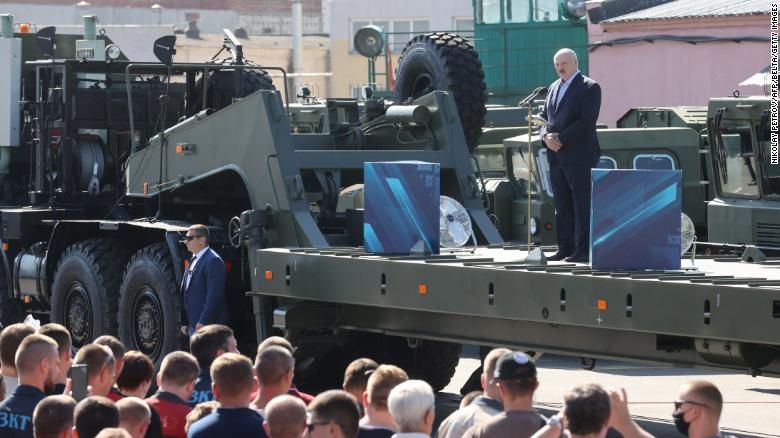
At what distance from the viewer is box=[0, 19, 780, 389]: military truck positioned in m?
9.18

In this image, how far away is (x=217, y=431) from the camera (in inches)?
262

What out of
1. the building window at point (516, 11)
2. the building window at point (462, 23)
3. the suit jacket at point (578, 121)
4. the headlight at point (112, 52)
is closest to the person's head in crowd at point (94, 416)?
the suit jacket at point (578, 121)

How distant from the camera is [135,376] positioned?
780cm

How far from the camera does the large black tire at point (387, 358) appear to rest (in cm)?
1316

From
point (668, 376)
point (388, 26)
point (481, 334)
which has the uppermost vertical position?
point (388, 26)

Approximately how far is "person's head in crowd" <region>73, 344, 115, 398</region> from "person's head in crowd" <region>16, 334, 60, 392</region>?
0.63ft

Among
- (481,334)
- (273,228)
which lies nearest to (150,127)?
(273,228)

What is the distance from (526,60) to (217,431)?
27285mm

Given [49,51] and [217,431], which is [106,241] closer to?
[49,51]

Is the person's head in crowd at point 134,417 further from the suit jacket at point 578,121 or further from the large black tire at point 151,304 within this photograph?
the large black tire at point 151,304

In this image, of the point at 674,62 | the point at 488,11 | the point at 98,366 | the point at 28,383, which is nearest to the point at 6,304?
the point at 98,366

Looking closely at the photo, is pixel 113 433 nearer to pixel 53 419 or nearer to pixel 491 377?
pixel 53 419

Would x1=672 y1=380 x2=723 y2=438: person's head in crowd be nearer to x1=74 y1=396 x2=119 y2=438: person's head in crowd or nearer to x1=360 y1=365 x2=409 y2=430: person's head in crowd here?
x1=360 y1=365 x2=409 y2=430: person's head in crowd

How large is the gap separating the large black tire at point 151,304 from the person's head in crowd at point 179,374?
4.92m
